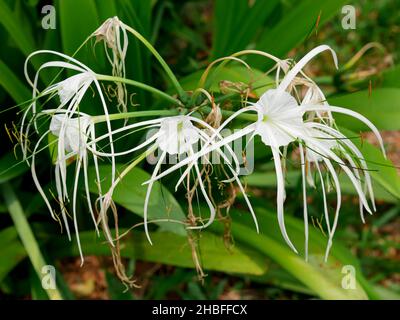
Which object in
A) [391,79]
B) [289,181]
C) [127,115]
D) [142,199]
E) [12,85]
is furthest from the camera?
[289,181]

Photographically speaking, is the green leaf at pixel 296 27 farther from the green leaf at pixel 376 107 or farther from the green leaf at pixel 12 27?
the green leaf at pixel 12 27

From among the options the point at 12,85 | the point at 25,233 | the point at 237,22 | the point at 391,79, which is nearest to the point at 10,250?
Result: the point at 25,233

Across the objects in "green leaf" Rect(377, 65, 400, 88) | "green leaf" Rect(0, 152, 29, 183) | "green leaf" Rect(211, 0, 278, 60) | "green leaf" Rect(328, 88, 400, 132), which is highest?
"green leaf" Rect(211, 0, 278, 60)

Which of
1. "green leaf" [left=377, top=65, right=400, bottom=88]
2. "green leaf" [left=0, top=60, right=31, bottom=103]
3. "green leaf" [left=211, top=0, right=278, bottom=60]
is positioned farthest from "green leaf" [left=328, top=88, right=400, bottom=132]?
"green leaf" [left=0, top=60, right=31, bottom=103]

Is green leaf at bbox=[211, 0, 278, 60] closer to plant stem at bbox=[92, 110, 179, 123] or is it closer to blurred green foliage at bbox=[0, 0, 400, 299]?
blurred green foliage at bbox=[0, 0, 400, 299]

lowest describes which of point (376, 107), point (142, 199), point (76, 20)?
point (142, 199)

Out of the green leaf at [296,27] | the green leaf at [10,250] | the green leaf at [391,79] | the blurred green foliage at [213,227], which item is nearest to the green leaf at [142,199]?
the blurred green foliage at [213,227]

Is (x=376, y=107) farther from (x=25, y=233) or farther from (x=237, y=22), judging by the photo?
(x=25, y=233)
